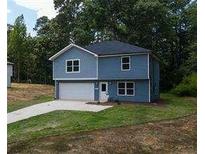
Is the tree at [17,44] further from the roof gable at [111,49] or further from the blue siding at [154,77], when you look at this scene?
the blue siding at [154,77]

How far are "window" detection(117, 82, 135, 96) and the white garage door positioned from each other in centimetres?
260

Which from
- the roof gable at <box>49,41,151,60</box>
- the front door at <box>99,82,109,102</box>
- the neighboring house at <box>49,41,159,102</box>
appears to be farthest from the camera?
the front door at <box>99,82,109,102</box>

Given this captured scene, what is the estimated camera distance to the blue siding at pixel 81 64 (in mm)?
30203

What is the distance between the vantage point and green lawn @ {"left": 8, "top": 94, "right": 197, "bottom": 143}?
1588 centimetres

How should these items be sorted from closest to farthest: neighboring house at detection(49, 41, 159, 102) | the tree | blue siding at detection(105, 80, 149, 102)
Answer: blue siding at detection(105, 80, 149, 102)
neighboring house at detection(49, 41, 159, 102)
the tree

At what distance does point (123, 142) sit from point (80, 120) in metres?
5.33

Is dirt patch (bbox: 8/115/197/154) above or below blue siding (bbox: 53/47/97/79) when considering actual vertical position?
below

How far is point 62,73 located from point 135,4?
17663 mm

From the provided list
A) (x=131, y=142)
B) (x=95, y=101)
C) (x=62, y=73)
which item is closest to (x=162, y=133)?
(x=131, y=142)

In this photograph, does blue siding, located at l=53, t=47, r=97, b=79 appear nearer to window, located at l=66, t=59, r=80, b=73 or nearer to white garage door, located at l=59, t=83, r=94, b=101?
window, located at l=66, t=59, r=80, b=73

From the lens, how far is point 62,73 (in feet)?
105

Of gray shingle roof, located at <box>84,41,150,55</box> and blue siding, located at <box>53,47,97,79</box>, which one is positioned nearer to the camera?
gray shingle roof, located at <box>84,41,150,55</box>

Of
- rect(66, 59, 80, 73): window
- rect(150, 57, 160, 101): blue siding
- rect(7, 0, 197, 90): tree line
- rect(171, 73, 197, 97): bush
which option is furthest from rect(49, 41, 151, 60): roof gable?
rect(7, 0, 197, 90): tree line
